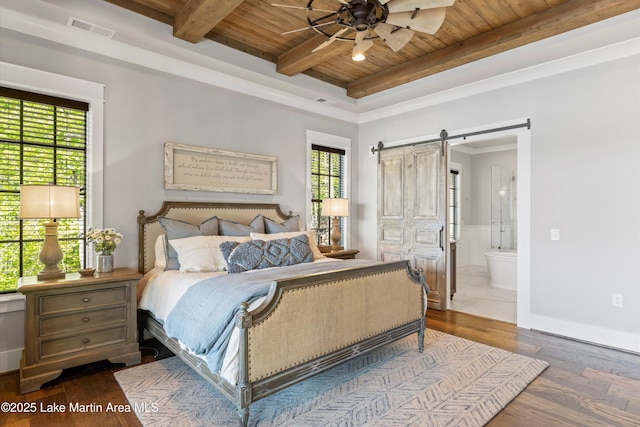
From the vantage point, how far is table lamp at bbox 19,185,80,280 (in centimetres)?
251

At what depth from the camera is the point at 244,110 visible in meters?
4.25

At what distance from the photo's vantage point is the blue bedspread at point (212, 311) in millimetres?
2086

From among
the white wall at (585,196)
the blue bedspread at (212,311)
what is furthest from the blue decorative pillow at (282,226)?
the white wall at (585,196)

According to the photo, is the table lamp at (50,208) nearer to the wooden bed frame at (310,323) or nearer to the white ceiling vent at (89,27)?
the wooden bed frame at (310,323)

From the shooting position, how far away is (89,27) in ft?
9.67

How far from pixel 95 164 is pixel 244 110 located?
5.77ft

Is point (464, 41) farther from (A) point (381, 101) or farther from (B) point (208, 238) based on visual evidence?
(B) point (208, 238)

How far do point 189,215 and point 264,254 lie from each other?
3.58 feet

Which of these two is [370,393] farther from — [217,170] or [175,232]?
[217,170]

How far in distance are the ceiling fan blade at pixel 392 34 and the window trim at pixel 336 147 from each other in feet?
7.95

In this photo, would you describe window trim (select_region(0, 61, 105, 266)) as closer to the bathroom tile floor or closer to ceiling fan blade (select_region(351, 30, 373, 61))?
ceiling fan blade (select_region(351, 30, 373, 61))

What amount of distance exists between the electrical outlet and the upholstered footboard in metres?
2.00

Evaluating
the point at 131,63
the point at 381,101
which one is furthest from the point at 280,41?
the point at 381,101

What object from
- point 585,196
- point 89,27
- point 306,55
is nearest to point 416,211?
point 585,196
